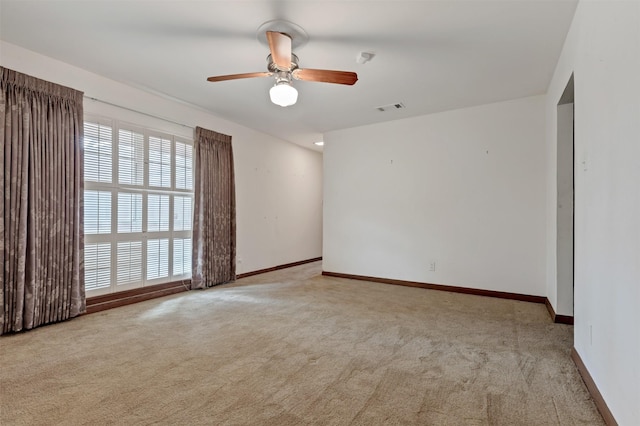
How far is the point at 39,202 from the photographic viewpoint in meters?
3.13

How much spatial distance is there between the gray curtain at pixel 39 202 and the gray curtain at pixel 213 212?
1.54 metres

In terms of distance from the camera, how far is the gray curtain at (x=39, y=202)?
116 inches

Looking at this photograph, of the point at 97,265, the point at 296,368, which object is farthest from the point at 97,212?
the point at 296,368

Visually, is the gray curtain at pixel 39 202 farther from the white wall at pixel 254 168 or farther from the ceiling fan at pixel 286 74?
the ceiling fan at pixel 286 74

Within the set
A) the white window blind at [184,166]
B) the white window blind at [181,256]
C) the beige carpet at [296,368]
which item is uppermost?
the white window blind at [184,166]

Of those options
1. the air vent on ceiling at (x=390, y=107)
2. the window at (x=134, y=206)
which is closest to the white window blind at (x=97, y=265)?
the window at (x=134, y=206)

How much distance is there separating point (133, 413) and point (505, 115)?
508 cm

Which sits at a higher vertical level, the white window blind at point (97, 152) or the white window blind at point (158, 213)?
the white window blind at point (97, 152)

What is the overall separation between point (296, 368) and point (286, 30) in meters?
2.71

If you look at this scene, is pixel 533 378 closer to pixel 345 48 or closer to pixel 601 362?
pixel 601 362

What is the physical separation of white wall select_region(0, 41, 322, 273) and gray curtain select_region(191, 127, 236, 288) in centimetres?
27

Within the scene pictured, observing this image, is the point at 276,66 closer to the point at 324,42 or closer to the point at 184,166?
the point at 324,42

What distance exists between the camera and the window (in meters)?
3.70

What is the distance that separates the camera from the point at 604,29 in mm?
1854
